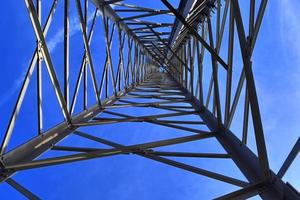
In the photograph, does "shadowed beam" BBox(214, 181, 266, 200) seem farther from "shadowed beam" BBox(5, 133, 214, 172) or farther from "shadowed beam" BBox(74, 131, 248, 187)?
"shadowed beam" BBox(5, 133, 214, 172)

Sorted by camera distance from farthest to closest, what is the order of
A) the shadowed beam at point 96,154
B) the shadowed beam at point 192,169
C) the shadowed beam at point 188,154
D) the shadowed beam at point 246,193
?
the shadowed beam at point 188,154 → the shadowed beam at point 192,169 → the shadowed beam at point 96,154 → the shadowed beam at point 246,193

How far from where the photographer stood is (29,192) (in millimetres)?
4910

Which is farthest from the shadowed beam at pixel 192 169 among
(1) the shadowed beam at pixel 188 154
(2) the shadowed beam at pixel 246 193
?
(2) the shadowed beam at pixel 246 193

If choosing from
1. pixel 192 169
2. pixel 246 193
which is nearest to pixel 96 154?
pixel 192 169

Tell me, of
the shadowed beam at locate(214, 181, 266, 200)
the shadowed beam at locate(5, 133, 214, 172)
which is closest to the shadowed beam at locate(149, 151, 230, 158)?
the shadowed beam at locate(5, 133, 214, 172)

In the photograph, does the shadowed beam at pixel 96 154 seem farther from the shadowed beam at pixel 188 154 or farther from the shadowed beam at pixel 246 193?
the shadowed beam at pixel 246 193

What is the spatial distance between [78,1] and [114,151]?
3.58 m

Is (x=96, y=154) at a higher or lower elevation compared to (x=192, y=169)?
higher

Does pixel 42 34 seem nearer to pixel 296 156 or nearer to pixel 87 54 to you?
pixel 87 54

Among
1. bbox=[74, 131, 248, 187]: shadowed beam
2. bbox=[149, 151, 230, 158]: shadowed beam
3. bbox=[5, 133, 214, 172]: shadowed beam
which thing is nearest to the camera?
bbox=[5, 133, 214, 172]: shadowed beam

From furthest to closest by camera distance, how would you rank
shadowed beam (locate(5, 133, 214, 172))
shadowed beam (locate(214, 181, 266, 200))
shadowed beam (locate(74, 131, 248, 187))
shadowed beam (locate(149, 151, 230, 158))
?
shadowed beam (locate(149, 151, 230, 158))
shadowed beam (locate(74, 131, 248, 187))
shadowed beam (locate(5, 133, 214, 172))
shadowed beam (locate(214, 181, 266, 200))

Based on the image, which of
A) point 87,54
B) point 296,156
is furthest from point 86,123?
point 296,156

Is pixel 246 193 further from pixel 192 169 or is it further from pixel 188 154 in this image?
pixel 188 154

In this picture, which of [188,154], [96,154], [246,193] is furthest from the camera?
[188,154]
